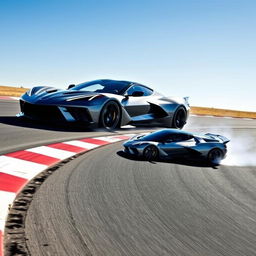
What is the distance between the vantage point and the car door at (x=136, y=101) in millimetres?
11998

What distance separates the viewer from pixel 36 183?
18.3ft

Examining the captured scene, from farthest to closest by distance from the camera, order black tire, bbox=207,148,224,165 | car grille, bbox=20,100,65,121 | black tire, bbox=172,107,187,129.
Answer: black tire, bbox=172,107,187,129 < car grille, bbox=20,100,65,121 < black tire, bbox=207,148,224,165

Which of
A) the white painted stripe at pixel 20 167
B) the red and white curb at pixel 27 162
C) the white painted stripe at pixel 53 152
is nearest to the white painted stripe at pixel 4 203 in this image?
the red and white curb at pixel 27 162

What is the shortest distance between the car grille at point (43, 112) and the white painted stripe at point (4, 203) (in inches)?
230

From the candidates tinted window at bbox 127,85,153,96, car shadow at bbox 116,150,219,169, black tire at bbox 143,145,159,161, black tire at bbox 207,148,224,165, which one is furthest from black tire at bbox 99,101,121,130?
black tire at bbox 207,148,224,165

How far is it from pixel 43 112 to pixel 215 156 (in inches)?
171

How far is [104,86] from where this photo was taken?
12.4 metres

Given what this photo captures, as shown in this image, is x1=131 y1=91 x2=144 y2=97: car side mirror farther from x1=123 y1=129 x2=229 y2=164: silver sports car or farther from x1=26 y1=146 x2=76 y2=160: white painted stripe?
x1=26 y1=146 x2=76 y2=160: white painted stripe

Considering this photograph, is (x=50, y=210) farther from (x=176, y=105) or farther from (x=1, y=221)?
(x=176, y=105)

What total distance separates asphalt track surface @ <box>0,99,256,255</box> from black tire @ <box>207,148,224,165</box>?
0.83 meters

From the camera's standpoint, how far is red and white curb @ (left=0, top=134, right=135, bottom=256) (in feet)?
16.0

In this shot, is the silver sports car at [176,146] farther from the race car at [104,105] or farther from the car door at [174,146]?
the race car at [104,105]

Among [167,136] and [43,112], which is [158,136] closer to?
[167,136]

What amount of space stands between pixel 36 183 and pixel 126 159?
8.83ft
